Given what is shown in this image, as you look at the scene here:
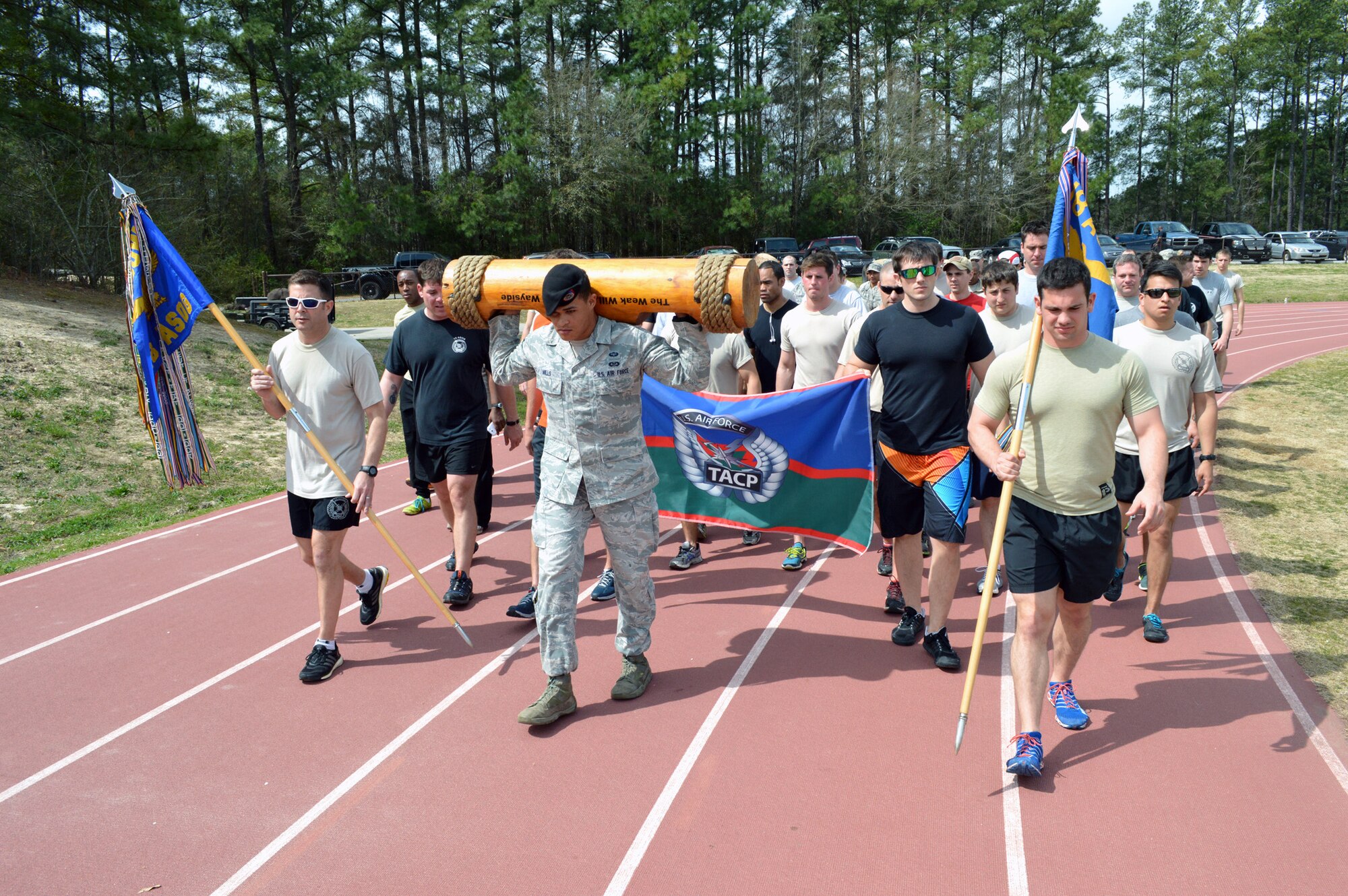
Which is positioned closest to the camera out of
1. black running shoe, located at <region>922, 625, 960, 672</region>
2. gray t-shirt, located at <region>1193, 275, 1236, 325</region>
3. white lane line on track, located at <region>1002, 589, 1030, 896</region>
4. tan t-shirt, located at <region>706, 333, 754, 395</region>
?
white lane line on track, located at <region>1002, 589, 1030, 896</region>

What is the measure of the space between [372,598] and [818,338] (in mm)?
3361

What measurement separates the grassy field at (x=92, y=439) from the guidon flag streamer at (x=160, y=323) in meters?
3.38

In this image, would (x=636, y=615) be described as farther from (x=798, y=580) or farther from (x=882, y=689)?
(x=798, y=580)

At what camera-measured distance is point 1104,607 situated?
19.4 ft

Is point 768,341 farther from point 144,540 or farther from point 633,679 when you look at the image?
point 144,540

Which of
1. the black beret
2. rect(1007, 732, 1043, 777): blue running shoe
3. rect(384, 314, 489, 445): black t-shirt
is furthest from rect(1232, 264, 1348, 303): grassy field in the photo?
the black beret

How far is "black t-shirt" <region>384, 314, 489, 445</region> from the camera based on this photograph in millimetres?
6301

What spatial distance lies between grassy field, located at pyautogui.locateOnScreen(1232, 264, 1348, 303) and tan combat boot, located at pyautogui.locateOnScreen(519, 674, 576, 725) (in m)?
26.7

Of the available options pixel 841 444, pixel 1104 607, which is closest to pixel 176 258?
pixel 841 444

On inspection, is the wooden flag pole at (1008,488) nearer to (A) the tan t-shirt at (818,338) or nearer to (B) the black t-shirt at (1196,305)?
(A) the tan t-shirt at (818,338)

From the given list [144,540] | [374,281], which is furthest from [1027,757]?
[374,281]

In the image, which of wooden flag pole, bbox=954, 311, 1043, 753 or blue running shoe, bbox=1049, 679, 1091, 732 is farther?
blue running shoe, bbox=1049, 679, 1091, 732

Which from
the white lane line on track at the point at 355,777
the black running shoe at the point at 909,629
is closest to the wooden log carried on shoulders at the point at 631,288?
the white lane line on track at the point at 355,777

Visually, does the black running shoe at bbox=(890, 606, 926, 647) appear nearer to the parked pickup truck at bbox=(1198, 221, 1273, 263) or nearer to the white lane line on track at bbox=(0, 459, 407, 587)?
the white lane line on track at bbox=(0, 459, 407, 587)
